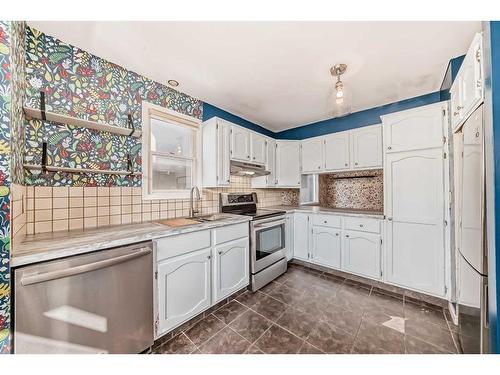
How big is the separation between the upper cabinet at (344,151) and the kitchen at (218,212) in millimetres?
27

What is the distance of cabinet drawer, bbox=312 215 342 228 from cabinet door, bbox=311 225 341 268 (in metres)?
0.06

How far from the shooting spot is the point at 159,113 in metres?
2.11

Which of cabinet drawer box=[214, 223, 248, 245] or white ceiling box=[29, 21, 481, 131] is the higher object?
white ceiling box=[29, 21, 481, 131]

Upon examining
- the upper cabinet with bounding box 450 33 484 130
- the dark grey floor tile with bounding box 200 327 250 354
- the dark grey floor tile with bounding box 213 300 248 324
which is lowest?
the dark grey floor tile with bounding box 213 300 248 324

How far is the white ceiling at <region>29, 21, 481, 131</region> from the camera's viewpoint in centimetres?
138

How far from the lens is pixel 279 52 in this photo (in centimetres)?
163

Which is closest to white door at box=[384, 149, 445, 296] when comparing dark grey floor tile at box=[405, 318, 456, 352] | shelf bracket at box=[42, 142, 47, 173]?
dark grey floor tile at box=[405, 318, 456, 352]

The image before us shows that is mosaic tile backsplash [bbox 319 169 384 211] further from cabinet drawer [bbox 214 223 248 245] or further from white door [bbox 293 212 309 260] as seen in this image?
cabinet drawer [bbox 214 223 248 245]

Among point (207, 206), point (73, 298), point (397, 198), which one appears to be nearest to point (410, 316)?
point (397, 198)

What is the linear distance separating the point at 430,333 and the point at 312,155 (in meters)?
2.38

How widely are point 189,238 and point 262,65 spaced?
1.75m

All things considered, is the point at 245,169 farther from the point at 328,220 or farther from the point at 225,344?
the point at 225,344

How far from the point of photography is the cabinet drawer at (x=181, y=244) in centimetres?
147
